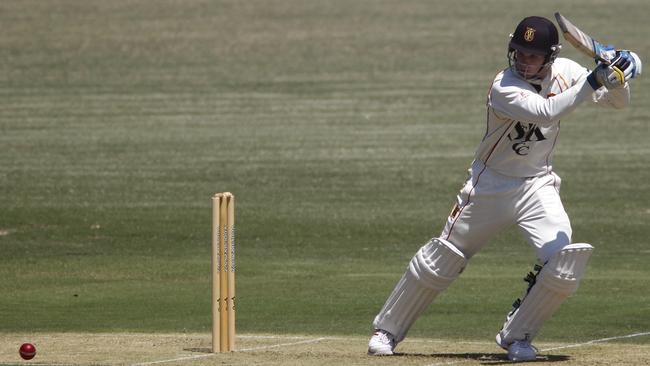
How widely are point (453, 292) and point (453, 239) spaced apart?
4.28 metres

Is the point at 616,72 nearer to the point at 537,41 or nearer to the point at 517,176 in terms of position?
the point at 537,41

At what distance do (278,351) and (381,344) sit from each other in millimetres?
691

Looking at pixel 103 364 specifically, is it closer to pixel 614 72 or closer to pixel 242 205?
pixel 614 72

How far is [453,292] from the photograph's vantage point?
41.5 feet

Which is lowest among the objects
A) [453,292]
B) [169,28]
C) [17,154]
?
[453,292]

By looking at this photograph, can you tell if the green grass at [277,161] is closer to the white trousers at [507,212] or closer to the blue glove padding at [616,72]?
the white trousers at [507,212]

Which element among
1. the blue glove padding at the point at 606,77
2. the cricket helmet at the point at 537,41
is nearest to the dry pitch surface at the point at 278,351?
the blue glove padding at the point at 606,77

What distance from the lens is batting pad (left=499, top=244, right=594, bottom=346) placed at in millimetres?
7977

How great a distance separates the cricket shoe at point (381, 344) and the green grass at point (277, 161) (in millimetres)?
1518

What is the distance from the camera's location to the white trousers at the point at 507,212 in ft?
26.7

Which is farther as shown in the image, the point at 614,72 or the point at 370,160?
the point at 370,160

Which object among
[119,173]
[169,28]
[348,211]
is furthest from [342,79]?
[348,211]

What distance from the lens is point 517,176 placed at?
8.27 m

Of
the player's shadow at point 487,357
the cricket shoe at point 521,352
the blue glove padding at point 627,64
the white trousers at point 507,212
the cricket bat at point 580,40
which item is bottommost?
the player's shadow at point 487,357
